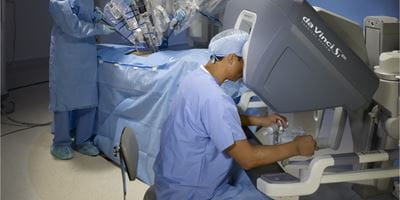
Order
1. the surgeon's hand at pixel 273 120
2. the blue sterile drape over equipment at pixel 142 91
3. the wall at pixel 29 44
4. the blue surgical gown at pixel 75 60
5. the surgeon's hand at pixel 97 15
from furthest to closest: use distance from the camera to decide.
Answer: the wall at pixel 29 44 → the surgeon's hand at pixel 97 15 → the blue surgical gown at pixel 75 60 → the blue sterile drape over equipment at pixel 142 91 → the surgeon's hand at pixel 273 120

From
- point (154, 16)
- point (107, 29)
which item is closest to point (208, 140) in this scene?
point (154, 16)

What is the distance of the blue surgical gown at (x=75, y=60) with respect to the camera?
8.79 feet

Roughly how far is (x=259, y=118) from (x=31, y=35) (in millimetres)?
4271

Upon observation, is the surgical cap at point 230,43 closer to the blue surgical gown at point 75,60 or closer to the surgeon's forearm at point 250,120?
the surgeon's forearm at point 250,120

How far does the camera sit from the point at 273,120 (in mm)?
1628

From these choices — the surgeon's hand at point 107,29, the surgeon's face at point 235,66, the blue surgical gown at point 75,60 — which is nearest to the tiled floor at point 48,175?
the blue surgical gown at point 75,60

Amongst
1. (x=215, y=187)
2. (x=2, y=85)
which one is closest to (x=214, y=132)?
(x=215, y=187)

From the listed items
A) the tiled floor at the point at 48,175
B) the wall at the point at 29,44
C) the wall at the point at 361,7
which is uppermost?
the wall at the point at 361,7

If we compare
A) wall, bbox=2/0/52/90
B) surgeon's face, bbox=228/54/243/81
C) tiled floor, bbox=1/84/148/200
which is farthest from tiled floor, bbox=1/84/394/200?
wall, bbox=2/0/52/90

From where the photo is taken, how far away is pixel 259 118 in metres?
1.68

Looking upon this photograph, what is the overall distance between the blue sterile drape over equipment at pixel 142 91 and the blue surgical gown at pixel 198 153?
809mm

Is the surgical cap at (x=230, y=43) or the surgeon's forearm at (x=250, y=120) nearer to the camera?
the surgical cap at (x=230, y=43)

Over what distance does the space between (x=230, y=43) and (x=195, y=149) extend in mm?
383

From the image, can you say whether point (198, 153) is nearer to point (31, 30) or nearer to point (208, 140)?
point (208, 140)
